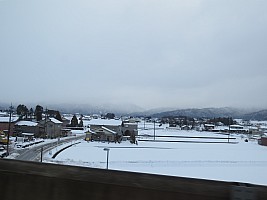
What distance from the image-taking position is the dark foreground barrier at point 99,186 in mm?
1401

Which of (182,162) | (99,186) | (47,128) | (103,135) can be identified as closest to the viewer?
(99,186)

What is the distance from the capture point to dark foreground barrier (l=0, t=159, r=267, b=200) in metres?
1.40

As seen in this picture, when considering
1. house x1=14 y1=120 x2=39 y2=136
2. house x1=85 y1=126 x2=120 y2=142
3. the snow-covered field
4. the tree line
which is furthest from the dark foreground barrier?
the tree line

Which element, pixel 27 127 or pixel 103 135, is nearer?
pixel 103 135

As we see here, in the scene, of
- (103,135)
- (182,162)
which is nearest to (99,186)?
(182,162)

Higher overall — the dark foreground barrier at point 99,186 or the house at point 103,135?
the dark foreground barrier at point 99,186

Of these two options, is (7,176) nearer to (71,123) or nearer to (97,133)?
(97,133)

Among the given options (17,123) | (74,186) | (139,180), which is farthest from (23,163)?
(17,123)

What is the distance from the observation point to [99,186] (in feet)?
5.02

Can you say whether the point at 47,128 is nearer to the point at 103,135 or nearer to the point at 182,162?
the point at 103,135

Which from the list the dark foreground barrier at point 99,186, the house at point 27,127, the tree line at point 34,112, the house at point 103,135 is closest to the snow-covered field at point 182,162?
the dark foreground barrier at point 99,186

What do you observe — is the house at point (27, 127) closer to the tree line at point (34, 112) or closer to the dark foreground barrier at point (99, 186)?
the tree line at point (34, 112)

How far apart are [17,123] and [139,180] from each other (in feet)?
153

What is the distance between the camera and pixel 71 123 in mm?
69000
